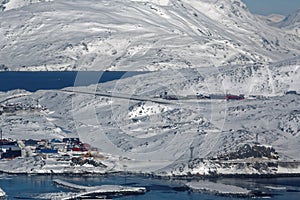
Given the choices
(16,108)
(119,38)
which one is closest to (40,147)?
(16,108)

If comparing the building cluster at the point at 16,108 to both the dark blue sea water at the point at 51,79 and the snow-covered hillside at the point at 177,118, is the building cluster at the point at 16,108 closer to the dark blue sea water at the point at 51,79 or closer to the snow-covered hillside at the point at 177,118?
the snow-covered hillside at the point at 177,118

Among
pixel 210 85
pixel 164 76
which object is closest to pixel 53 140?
pixel 210 85

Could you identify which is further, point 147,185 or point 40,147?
point 40,147

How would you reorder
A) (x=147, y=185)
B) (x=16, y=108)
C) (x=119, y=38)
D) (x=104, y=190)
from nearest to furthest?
1. (x=104, y=190)
2. (x=147, y=185)
3. (x=16, y=108)
4. (x=119, y=38)

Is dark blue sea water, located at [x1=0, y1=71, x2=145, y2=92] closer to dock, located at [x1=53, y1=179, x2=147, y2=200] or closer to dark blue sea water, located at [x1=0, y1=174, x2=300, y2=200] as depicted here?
dark blue sea water, located at [x1=0, y1=174, x2=300, y2=200]

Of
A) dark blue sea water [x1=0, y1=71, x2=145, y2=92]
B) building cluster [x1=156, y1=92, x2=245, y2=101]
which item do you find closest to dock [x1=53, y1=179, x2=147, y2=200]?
building cluster [x1=156, y1=92, x2=245, y2=101]

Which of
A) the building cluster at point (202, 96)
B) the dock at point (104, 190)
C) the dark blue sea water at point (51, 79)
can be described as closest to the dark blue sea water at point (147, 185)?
the dock at point (104, 190)

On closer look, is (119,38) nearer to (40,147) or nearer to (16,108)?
(16,108)
